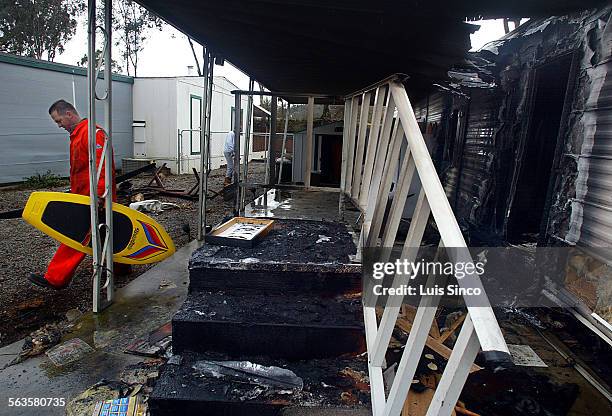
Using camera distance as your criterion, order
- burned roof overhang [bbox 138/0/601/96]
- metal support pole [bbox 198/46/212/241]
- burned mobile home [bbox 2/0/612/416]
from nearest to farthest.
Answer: burned mobile home [bbox 2/0/612/416]
burned roof overhang [bbox 138/0/601/96]
metal support pole [bbox 198/46/212/241]

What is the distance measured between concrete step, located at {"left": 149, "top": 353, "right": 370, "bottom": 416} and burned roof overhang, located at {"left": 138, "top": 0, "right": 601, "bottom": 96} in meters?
1.95

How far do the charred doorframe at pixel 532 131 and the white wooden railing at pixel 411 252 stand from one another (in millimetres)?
1363

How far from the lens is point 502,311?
344 centimetres

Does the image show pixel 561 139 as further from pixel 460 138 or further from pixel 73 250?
pixel 73 250

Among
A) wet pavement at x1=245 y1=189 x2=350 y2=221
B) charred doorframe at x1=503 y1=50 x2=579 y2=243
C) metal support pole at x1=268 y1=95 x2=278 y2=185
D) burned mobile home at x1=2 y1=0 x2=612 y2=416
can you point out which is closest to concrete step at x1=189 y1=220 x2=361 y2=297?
burned mobile home at x1=2 y1=0 x2=612 y2=416

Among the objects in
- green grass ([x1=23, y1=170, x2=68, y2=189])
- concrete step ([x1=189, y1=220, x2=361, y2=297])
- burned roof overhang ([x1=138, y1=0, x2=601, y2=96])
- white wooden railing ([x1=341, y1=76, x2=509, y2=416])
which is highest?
burned roof overhang ([x1=138, y1=0, x2=601, y2=96])

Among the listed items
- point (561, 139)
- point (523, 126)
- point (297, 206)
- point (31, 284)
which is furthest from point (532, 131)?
point (31, 284)

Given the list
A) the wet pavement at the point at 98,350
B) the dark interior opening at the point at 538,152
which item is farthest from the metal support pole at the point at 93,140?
the dark interior opening at the point at 538,152

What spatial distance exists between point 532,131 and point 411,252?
2.53 m

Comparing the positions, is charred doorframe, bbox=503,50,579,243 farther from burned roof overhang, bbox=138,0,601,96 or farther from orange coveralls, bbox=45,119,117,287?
orange coveralls, bbox=45,119,117,287

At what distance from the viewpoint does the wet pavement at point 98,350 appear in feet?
7.05

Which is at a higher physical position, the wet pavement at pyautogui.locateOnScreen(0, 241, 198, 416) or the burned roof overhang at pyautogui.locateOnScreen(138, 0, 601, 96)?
the burned roof overhang at pyautogui.locateOnScreen(138, 0, 601, 96)

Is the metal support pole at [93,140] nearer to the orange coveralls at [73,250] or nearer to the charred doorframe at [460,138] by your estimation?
the orange coveralls at [73,250]

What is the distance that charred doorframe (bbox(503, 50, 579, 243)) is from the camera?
2707 mm
